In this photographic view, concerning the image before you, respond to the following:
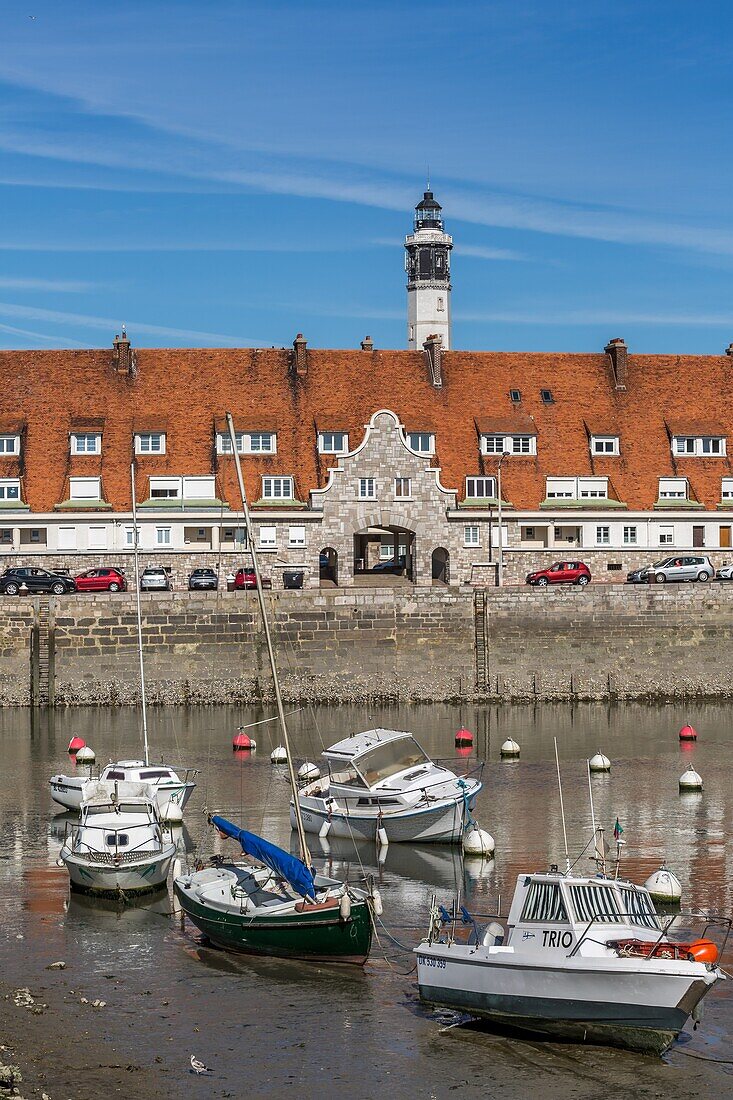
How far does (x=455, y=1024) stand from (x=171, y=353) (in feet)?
187

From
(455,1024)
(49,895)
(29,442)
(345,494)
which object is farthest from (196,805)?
(29,442)

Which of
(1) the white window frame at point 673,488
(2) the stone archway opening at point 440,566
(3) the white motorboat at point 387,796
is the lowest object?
(3) the white motorboat at point 387,796

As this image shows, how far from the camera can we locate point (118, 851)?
96.7ft

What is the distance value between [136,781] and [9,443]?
36.8 meters

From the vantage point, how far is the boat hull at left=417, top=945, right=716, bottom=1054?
65.8ft

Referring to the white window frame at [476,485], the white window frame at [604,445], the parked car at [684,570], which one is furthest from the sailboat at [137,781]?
the white window frame at [604,445]

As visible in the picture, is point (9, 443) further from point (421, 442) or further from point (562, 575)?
point (562, 575)

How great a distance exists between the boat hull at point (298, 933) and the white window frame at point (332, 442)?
46.7m

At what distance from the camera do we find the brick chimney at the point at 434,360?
248ft

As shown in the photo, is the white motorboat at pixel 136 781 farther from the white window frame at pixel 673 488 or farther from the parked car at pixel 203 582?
the white window frame at pixel 673 488

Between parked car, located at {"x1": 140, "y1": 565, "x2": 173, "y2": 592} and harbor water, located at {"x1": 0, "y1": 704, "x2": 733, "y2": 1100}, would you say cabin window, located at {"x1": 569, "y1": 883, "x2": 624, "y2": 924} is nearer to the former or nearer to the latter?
harbor water, located at {"x1": 0, "y1": 704, "x2": 733, "y2": 1100}

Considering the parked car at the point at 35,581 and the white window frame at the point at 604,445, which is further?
the white window frame at the point at 604,445

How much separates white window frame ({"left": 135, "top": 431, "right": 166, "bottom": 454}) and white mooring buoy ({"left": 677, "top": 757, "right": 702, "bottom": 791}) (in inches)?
1415

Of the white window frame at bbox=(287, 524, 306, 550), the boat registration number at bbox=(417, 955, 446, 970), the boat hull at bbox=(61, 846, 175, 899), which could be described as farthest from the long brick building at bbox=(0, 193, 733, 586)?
the boat registration number at bbox=(417, 955, 446, 970)
